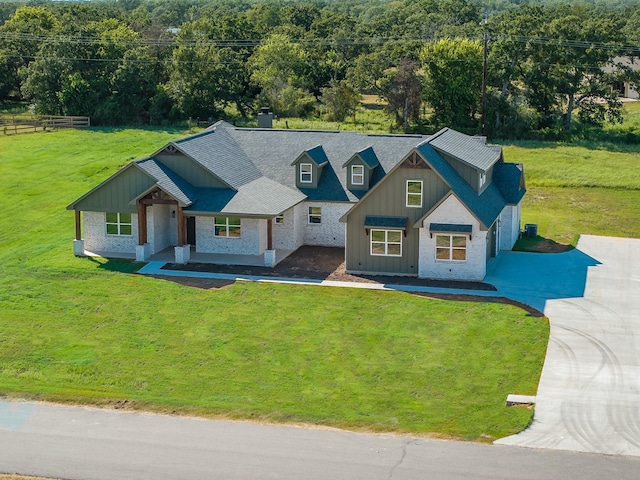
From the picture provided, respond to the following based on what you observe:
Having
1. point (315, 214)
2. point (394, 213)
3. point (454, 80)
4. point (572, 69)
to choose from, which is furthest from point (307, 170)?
point (572, 69)

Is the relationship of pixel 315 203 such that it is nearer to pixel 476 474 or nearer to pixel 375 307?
pixel 375 307

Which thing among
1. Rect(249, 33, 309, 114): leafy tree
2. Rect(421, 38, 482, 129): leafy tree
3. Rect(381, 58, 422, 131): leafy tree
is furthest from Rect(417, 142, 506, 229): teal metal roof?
Rect(249, 33, 309, 114): leafy tree

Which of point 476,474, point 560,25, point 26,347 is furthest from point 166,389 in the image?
point 560,25

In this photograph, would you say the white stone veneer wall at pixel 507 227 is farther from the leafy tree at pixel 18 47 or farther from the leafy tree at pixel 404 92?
the leafy tree at pixel 18 47

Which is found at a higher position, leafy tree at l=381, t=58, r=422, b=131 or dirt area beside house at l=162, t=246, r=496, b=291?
leafy tree at l=381, t=58, r=422, b=131

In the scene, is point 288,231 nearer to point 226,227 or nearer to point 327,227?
point 327,227

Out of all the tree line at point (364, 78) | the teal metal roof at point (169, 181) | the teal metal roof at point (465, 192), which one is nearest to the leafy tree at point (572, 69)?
the tree line at point (364, 78)

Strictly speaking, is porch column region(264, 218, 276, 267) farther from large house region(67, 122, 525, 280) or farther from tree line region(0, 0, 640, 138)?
tree line region(0, 0, 640, 138)
